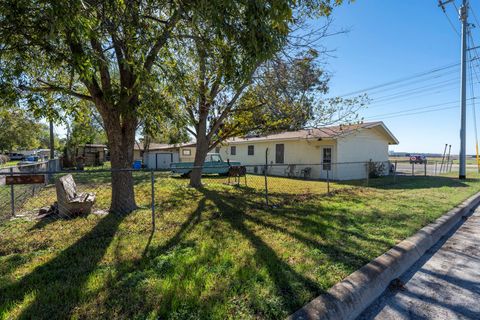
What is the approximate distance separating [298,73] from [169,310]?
22.6 ft

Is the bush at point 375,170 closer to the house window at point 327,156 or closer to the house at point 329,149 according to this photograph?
the house at point 329,149

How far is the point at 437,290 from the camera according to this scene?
3.22m

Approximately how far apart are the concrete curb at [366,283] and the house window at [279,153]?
14504mm

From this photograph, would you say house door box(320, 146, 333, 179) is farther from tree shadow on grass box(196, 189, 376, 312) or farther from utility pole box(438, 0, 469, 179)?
tree shadow on grass box(196, 189, 376, 312)

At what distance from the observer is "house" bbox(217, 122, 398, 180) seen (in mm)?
16219

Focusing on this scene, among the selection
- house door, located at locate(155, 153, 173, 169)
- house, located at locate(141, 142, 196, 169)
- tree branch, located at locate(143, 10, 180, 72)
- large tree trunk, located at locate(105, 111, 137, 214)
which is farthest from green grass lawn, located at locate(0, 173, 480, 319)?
house door, located at locate(155, 153, 173, 169)

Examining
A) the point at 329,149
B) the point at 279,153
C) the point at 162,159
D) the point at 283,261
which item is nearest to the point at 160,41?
the point at 283,261

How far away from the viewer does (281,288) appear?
287cm

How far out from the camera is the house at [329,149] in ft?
53.2

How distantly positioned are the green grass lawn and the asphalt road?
483mm

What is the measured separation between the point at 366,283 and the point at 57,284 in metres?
3.45

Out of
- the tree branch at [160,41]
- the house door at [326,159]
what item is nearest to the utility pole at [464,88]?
the house door at [326,159]

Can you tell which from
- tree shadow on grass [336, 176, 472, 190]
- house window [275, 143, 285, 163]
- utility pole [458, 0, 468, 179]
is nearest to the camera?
tree shadow on grass [336, 176, 472, 190]

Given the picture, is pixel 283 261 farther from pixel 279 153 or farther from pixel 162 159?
pixel 162 159
